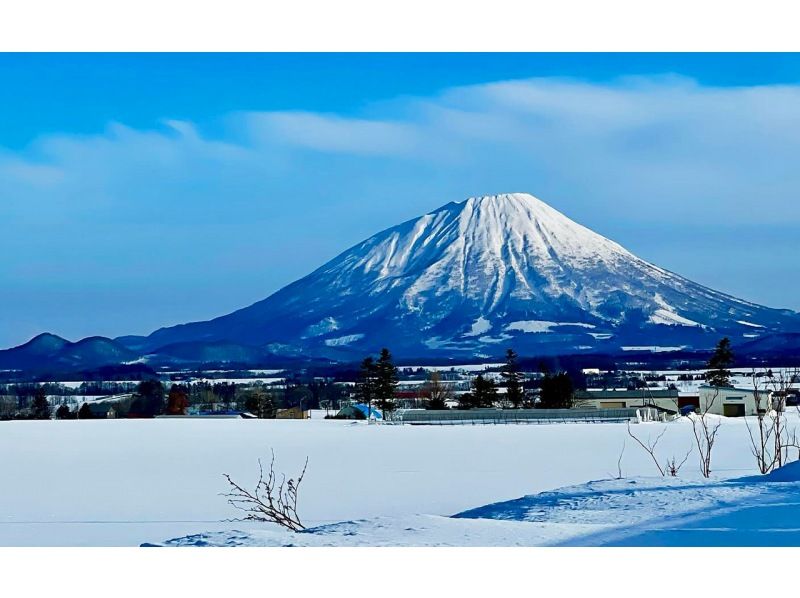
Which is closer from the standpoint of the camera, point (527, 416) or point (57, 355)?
point (527, 416)

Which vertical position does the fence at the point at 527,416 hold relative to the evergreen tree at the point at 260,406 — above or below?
below

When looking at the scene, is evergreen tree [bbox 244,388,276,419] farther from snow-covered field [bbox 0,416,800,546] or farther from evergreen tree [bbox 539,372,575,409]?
snow-covered field [bbox 0,416,800,546]

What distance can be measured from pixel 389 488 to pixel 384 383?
25769 mm

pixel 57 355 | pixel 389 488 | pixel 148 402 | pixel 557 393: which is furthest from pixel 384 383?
pixel 57 355

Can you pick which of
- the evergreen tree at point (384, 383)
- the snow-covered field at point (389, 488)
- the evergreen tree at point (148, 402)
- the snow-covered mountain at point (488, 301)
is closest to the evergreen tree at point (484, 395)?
the evergreen tree at point (384, 383)

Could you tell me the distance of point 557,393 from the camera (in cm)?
3531

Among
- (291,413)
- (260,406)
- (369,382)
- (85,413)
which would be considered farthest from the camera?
(260,406)

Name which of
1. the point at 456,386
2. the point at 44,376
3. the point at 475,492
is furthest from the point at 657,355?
the point at 475,492

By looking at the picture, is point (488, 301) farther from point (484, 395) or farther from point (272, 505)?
point (272, 505)

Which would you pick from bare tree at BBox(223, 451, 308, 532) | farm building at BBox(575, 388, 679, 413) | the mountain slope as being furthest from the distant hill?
bare tree at BBox(223, 451, 308, 532)

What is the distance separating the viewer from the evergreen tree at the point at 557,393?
3506 cm

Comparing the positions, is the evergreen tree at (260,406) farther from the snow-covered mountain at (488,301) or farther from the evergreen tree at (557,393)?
the snow-covered mountain at (488,301)

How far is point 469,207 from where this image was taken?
14462cm

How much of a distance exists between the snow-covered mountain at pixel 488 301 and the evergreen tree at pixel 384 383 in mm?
67367
